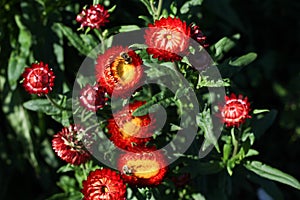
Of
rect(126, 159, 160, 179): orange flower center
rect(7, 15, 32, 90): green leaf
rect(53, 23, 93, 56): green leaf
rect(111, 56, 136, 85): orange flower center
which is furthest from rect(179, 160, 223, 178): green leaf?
rect(7, 15, 32, 90): green leaf

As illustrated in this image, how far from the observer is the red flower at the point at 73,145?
2.43 metres

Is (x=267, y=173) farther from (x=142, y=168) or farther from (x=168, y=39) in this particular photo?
(x=168, y=39)

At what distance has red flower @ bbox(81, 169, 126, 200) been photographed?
7.40 feet

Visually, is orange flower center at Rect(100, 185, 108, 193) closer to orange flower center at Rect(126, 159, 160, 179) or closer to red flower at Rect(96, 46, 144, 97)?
orange flower center at Rect(126, 159, 160, 179)

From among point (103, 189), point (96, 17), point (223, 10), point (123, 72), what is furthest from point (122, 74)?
point (223, 10)

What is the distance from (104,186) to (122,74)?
41 cm

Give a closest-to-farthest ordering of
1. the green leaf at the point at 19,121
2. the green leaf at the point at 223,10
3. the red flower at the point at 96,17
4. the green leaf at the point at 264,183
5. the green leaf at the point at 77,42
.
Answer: the red flower at the point at 96,17 → the green leaf at the point at 264,183 → the green leaf at the point at 77,42 → the green leaf at the point at 19,121 → the green leaf at the point at 223,10

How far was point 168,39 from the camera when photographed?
227 centimetres

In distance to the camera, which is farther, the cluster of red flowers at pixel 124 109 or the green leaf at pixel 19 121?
the green leaf at pixel 19 121

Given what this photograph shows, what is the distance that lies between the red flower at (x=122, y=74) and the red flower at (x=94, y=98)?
5 centimetres

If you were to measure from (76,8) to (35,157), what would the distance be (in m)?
0.79

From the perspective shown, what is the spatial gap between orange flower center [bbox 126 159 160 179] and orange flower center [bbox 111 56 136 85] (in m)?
0.30

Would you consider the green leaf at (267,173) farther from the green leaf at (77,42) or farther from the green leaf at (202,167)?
the green leaf at (77,42)

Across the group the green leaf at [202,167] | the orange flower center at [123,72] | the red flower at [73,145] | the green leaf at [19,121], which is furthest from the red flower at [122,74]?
the green leaf at [19,121]
